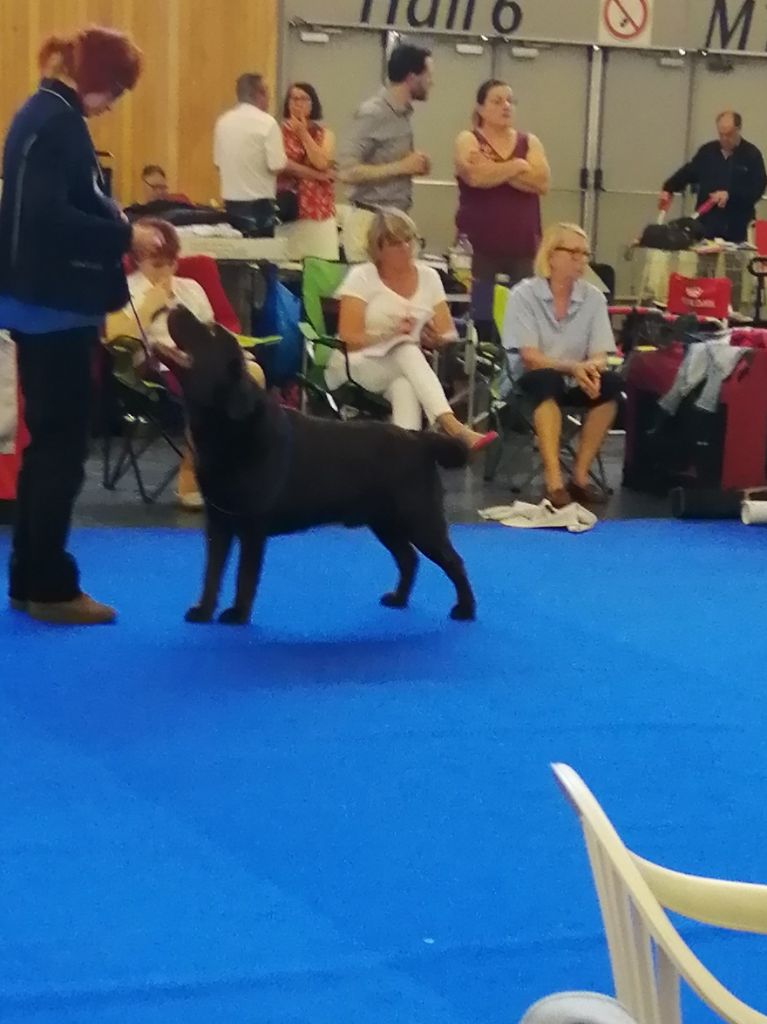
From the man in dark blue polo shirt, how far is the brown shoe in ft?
24.4

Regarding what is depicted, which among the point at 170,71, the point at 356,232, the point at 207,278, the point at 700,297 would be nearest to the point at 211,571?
the point at 207,278

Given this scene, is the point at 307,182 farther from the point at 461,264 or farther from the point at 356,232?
the point at 461,264

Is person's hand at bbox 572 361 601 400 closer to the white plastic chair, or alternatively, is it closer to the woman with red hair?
the woman with red hair

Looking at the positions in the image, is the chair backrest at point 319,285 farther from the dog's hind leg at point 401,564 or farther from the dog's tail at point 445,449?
the dog's tail at point 445,449

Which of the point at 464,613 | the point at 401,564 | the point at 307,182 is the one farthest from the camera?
the point at 307,182

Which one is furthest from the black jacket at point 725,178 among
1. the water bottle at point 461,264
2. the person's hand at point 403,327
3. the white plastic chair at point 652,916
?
the white plastic chair at point 652,916

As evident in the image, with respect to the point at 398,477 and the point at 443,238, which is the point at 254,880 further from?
the point at 443,238

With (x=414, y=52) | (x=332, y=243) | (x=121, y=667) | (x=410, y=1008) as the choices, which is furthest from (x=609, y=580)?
(x=332, y=243)

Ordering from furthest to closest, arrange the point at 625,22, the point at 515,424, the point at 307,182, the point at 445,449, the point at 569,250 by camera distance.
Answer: the point at 625,22 < the point at 307,182 < the point at 515,424 < the point at 569,250 < the point at 445,449

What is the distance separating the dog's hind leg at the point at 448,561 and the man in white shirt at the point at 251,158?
12.8 ft

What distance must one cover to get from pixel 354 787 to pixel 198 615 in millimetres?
1349

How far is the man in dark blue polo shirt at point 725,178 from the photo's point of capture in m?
10.6

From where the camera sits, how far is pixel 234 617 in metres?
4.09

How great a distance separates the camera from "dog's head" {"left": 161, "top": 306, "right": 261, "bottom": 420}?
3879 mm
